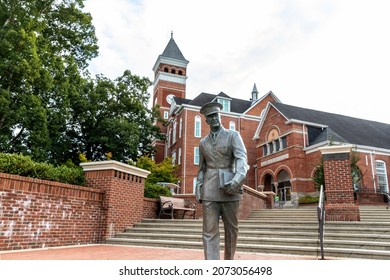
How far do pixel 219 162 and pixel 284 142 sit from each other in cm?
2674

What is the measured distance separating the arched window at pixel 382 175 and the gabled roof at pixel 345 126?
1.72 meters

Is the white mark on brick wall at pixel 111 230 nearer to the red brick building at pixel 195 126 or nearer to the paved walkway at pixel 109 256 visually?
the paved walkway at pixel 109 256

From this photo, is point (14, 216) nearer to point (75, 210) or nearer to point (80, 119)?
point (75, 210)

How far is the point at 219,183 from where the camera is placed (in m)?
4.09

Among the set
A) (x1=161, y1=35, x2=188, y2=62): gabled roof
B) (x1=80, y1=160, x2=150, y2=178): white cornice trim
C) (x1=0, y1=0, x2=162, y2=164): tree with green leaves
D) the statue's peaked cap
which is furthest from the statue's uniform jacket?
(x1=161, y1=35, x2=188, y2=62): gabled roof

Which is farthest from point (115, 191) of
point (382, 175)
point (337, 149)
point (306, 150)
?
point (382, 175)

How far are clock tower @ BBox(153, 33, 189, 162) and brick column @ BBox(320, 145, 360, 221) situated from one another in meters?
37.4

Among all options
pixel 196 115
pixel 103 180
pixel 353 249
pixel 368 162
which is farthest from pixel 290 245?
pixel 196 115

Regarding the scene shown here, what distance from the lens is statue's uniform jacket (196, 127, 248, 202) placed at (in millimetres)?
4078

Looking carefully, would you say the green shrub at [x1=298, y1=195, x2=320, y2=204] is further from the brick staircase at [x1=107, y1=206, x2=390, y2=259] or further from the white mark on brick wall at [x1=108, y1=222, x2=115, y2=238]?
the white mark on brick wall at [x1=108, y1=222, x2=115, y2=238]

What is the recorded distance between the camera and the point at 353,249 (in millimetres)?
6523

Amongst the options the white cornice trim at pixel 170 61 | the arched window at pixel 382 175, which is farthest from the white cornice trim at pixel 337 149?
the white cornice trim at pixel 170 61

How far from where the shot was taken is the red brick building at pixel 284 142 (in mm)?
27062

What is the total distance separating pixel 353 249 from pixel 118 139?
19.8 metres
